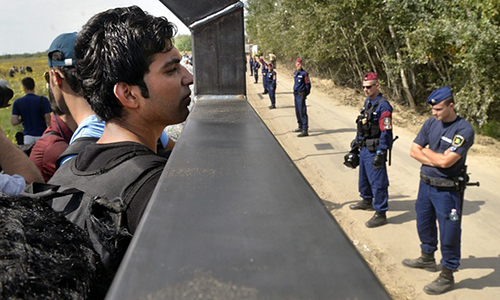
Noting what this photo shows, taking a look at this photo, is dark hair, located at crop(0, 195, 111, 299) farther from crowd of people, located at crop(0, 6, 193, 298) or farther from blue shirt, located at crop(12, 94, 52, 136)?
blue shirt, located at crop(12, 94, 52, 136)

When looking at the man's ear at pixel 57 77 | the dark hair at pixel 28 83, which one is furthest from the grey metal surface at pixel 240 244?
the dark hair at pixel 28 83

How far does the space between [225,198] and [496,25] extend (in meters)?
9.69

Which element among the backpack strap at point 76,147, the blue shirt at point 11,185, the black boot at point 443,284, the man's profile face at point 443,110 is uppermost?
the blue shirt at point 11,185

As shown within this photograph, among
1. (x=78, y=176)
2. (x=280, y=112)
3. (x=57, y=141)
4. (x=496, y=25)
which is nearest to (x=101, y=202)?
(x=78, y=176)

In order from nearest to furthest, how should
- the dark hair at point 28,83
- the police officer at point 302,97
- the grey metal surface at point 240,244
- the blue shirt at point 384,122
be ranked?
1. the grey metal surface at point 240,244
2. the blue shirt at point 384,122
3. the dark hair at point 28,83
4. the police officer at point 302,97

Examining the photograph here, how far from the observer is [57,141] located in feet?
8.52

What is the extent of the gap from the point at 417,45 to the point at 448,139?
24.1ft

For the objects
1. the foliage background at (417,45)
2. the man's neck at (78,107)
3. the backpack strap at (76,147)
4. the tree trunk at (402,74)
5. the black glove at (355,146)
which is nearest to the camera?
the backpack strap at (76,147)

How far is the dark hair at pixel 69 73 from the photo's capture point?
220 centimetres

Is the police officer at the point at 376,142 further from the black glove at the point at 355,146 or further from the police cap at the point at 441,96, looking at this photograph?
the police cap at the point at 441,96

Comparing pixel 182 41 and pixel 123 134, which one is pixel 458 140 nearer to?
pixel 123 134

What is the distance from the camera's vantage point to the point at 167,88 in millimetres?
1376

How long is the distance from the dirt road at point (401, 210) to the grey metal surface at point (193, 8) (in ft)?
5.11

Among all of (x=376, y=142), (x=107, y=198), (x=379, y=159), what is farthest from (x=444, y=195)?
(x=107, y=198)
